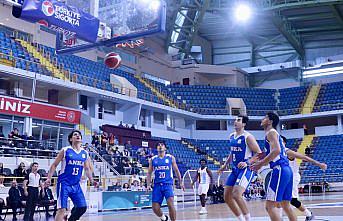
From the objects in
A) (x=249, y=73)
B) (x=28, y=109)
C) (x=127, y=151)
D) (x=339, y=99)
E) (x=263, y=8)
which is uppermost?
(x=263, y=8)

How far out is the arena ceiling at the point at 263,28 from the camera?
122 ft

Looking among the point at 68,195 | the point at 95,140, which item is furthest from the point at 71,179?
the point at 95,140

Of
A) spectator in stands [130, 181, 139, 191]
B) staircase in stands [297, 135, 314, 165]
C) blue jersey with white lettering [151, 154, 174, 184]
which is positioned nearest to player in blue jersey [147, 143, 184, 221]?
blue jersey with white lettering [151, 154, 174, 184]

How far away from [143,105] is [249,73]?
16.5 m

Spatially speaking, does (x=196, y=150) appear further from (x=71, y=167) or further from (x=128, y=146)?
(x=71, y=167)

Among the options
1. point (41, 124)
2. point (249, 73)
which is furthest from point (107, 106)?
point (249, 73)

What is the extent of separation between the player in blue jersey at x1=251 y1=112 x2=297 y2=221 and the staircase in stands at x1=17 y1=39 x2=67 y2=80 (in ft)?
72.0

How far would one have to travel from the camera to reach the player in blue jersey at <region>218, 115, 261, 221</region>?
8.27 meters

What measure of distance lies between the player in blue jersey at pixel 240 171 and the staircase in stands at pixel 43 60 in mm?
20151

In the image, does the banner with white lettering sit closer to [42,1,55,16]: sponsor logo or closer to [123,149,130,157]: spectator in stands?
[42,1,55,16]: sponsor logo

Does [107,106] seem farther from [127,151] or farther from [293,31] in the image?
[293,31]

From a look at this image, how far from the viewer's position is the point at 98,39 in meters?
12.6

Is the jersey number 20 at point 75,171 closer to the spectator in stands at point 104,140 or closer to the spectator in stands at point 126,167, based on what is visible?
the spectator in stands at point 126,167

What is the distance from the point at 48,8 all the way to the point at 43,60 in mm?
16404
